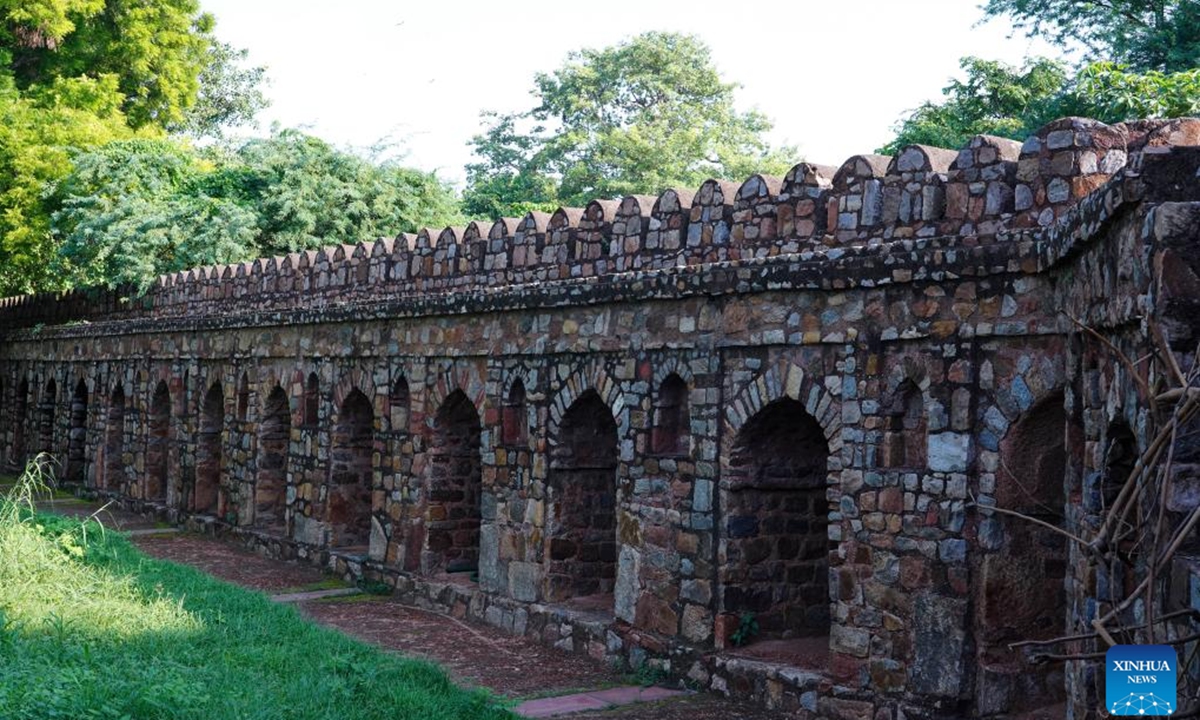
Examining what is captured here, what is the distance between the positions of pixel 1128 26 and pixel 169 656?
1534 cm

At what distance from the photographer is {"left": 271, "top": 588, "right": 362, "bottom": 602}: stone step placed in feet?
35.9

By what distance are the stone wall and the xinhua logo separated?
32.5 inches

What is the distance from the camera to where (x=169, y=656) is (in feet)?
25.2

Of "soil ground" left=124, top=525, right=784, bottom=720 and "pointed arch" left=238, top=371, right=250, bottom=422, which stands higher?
"pointed arch" left=238, top=371, right=250, bottom=422

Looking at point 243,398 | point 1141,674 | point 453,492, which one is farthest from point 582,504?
point 1141,674

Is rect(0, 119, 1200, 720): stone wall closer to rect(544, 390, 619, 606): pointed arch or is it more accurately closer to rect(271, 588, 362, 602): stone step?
rect(544, 390, 619, 606): pointed arch

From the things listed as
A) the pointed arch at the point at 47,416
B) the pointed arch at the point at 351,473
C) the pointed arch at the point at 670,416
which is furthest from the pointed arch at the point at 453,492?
the pointed arch at the point at 47,416

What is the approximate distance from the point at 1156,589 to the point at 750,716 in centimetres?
358

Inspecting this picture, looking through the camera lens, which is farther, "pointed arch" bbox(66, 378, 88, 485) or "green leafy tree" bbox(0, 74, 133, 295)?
"green leafy tree" bbox(0, 74, 133, 295)

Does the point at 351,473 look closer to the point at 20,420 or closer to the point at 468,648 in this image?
the point at 468,648

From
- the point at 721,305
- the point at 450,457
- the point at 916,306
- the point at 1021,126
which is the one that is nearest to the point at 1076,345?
the point at 916,306

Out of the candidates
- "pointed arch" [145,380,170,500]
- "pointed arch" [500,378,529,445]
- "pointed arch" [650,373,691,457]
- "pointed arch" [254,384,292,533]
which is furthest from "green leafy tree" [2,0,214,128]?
"pointed arch" [650,373,691,457]

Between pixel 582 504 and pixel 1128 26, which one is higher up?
pixel 1128 26

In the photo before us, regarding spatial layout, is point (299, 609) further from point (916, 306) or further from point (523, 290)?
point (916, 306)
